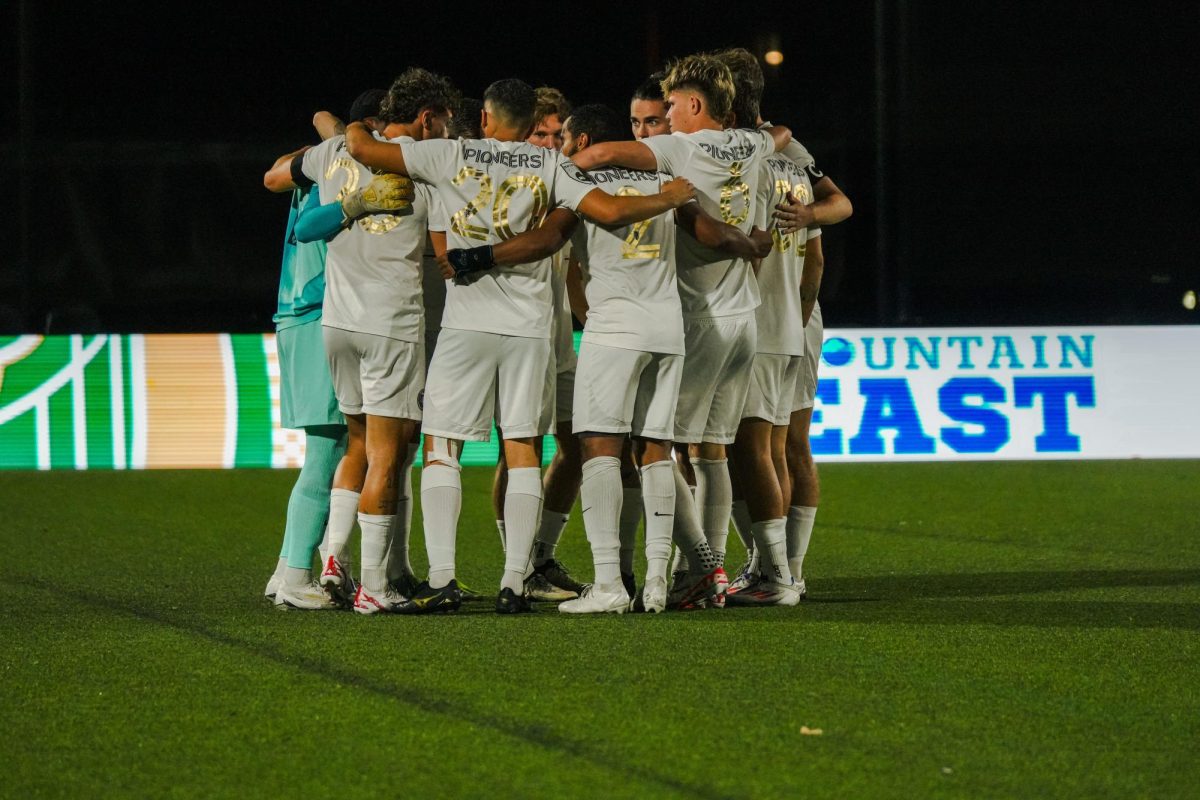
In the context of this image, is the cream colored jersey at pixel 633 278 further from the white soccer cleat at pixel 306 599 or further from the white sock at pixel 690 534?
the white soccer cleat at pixel 306 599

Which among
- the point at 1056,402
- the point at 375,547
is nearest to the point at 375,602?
the point at 375,547

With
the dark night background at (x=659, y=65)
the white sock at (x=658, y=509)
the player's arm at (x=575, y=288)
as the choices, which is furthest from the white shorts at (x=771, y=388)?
the dark night background at (x=659, y=65)

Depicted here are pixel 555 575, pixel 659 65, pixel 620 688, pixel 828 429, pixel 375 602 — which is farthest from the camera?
pixel 659 65

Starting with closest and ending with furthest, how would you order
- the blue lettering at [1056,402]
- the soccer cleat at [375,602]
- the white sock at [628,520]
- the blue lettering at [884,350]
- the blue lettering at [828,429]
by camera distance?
1. the soccer cleat at [375,602]
2. the white sock at [628,520]
3. the blue lettering at [828,429]
4. the blue lettering at [884,350]
5. the blue lettering at [1056,402]

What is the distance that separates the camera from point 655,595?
5.52 metres

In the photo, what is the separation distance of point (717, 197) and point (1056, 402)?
751cm

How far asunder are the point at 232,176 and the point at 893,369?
8.46 metres

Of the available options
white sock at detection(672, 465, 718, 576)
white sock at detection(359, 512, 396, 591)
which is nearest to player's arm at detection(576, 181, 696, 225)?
white sock at detection(672, 465, 718, 576)

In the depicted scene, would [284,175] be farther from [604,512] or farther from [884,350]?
[884,350]

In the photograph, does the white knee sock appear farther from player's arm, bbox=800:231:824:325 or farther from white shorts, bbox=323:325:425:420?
player's arm, bbox=800:231:824:325

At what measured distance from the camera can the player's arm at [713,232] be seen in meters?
5.42

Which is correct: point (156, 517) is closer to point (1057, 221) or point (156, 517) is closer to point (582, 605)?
point (582, 605)

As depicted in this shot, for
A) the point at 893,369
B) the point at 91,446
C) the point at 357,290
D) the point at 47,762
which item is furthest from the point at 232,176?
the point at 47,762

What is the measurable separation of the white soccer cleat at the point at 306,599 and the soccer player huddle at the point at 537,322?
0.01 metres
